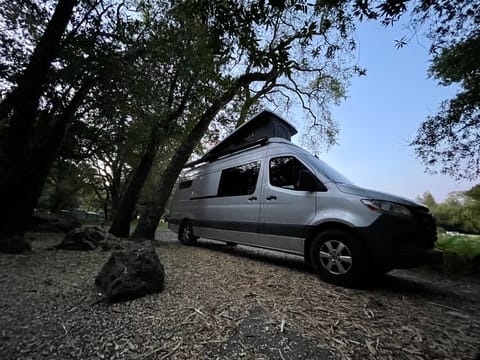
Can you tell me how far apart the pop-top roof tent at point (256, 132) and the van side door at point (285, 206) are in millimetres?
1411

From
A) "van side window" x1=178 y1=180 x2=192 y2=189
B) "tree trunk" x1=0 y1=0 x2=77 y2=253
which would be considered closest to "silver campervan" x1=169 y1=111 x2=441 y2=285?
"van side window" x1=178 y1=180 x2=192 y2=189

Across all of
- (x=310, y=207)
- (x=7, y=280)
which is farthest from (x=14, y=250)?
(x=310, y=207)

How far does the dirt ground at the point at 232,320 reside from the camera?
175cm

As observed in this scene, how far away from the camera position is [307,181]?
4.02 meters

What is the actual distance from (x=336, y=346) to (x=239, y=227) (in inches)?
135

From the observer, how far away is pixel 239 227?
16.9 ft

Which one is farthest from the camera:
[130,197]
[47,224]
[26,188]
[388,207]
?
[47,224]

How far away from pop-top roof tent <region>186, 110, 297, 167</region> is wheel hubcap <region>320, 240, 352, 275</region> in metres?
3.09

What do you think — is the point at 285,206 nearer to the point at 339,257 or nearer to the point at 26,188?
the point at 339,257

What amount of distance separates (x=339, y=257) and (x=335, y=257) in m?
0.05

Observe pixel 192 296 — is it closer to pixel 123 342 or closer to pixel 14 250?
pixel 123 342

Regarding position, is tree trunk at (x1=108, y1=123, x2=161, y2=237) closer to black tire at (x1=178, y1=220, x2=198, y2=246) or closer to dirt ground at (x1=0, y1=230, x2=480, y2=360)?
black tire at (x1=178, y1=220, x2=198, y2=246)

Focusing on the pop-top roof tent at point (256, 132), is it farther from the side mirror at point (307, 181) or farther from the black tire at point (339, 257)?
the black tire at point (339, 257)

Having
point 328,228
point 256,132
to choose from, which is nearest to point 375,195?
point 328,228
